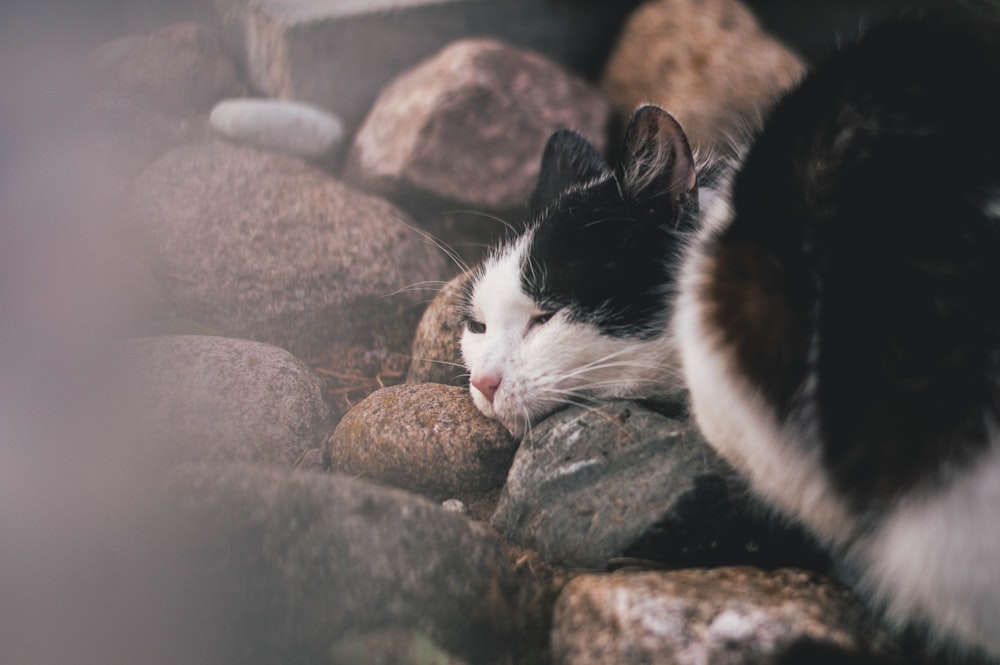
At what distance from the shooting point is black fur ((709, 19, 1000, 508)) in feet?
1.82

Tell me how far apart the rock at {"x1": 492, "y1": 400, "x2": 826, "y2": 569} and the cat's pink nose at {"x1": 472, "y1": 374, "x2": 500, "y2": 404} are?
9cm

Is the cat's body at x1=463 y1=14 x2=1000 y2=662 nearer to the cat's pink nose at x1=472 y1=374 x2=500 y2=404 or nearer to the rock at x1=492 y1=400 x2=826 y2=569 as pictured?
the rock at x1=492 y1=400 x2=826 y2=569

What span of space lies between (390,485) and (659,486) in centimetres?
28

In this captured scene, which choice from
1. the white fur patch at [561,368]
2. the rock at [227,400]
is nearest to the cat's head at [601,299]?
the white fur patch at [561,368]

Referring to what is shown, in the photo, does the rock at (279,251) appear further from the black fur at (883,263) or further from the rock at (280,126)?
the black fur at (883,263)

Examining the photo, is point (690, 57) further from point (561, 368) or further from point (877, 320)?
point (877, 320)

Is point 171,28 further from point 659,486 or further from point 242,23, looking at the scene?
point 659,486

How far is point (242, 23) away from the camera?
1.02 meters

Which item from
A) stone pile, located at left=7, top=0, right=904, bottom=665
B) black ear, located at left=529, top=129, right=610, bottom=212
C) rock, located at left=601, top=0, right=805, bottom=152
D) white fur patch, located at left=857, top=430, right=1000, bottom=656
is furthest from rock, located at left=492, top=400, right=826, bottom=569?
rock, located at left=601, top=0, right=805, bottom=152

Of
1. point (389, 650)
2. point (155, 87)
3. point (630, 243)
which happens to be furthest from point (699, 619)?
point (155, 87)

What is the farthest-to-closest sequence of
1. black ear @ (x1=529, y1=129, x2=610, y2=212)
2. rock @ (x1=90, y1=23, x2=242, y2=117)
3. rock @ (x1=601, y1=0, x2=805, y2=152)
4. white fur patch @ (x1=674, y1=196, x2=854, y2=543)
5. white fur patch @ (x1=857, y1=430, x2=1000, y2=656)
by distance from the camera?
rock @ (x1=601, y1=0, x2=805, y2=152)
black ear @ (x1=529, y1=129, x2=610, y2=212)
rock @ (x1=90, y1=23, x2=242, y2=117)
white fur patch @ (x1=674, y1=196, x2=854, y2=543)
white fur patch @ (x1=857, y1=430, x2=1000, y2=656)

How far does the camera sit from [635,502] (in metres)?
0.74

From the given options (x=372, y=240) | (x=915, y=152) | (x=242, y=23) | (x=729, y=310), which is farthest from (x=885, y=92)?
(x=242, y=23)

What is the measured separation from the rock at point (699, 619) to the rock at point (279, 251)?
0.46 m
